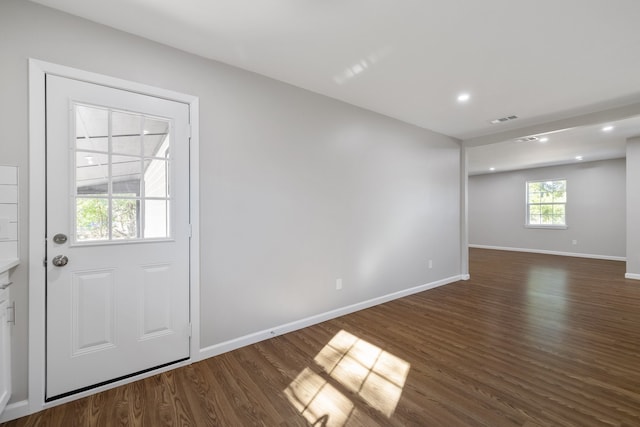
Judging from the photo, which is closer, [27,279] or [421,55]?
[27,279]

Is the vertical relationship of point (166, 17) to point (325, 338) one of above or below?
above

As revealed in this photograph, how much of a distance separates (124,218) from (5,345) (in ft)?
3.03

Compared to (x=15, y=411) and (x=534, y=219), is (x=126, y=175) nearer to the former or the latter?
(x=15, y=411)

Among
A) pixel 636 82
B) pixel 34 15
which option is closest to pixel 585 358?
pixel 636 82

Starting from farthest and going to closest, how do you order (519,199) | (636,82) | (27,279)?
1. (519,199)
2. (636,82)
3. (27,279)

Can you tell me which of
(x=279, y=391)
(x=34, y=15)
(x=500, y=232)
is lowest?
(x=279, y=391)

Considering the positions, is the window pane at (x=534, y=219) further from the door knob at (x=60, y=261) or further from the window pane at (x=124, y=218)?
the door knob at (x=60, y=261)

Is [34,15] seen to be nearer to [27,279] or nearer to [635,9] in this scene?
[27,279]

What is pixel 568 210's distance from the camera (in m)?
7.70

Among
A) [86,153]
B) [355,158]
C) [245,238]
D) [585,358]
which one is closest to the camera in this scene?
[86,153]

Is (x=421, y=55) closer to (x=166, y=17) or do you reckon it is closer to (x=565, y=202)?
(x=166, y=17)

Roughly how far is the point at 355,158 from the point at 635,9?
2414 mm

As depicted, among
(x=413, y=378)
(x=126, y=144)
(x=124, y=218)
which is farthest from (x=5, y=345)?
(x=413, y=378)

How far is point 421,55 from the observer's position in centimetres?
238
